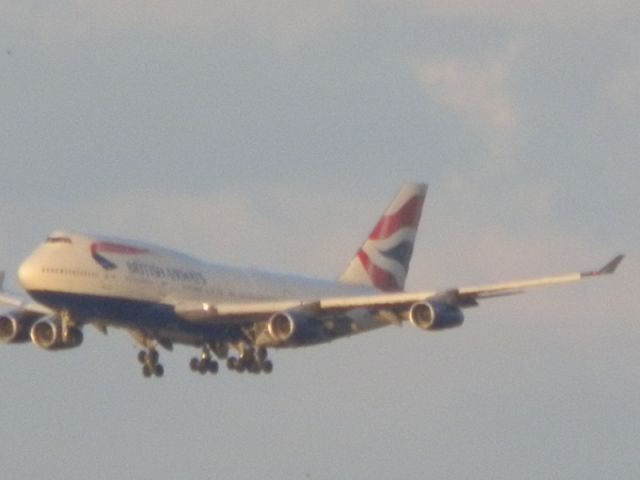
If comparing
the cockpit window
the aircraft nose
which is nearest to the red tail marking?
the cockpit window

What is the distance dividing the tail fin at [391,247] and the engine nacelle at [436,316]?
A: 14089 millimetres

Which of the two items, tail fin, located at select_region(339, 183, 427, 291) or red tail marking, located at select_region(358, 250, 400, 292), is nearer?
red tail marking, located at select_region(358, 250, 400, 292)

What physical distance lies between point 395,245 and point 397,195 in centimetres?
342

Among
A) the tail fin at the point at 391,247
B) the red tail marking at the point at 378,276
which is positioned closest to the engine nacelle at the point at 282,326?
the tail fin at the point at 391,247

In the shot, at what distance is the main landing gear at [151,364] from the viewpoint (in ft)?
415

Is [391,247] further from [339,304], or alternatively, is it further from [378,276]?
[339,304]

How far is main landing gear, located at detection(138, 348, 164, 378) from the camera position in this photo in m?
126

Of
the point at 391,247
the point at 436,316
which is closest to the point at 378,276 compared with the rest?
the point at 391,247

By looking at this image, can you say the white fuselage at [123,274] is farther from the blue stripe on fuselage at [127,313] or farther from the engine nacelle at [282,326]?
the engine nacelle at [282,326]

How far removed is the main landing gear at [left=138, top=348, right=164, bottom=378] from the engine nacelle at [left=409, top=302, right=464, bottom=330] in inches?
462

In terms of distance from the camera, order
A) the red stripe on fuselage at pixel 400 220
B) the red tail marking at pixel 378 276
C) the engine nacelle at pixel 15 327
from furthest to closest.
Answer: the red stripe on fuselage at pixel 400 220 < the red tail marking at pixel 378 276 < the engine nacelle at pixel 15 327

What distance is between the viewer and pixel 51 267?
121 meters

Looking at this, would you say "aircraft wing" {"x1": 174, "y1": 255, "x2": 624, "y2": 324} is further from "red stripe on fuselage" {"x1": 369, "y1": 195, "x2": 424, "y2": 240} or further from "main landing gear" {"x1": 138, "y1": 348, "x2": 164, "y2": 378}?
"red stripe on fuselage" {"x1": 369, "y1": 195, "x2": 424, "y2": 240}

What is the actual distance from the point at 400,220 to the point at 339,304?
55.7ft
